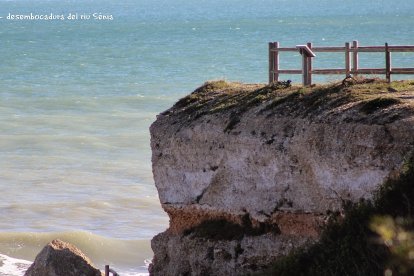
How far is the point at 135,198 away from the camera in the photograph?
38.9 meters

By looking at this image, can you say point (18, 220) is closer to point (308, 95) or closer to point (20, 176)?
point (20, 176)

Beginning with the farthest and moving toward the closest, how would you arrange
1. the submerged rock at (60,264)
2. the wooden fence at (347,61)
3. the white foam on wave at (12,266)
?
the white foam on wave at (12,266) → the submerged rock at (60,264) → the wooden fence at (347,61)

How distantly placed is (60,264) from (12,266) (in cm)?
779

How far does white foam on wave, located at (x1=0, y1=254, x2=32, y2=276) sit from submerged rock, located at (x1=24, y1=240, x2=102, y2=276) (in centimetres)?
610

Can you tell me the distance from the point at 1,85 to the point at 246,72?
16984mm

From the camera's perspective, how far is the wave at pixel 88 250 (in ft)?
102

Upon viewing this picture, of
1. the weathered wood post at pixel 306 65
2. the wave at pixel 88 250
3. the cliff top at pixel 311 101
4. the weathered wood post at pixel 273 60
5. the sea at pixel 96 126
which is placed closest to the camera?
the cliff top at pixel 311 101

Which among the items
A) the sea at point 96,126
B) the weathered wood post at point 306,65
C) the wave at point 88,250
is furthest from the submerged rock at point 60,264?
the sea at point 96,126

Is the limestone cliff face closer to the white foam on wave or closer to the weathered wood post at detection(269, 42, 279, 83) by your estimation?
the weathered wood post at detection(269, 42, 279, 83)

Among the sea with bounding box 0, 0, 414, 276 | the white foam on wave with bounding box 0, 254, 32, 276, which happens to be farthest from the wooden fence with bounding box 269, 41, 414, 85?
the white foam on wave with bounding box 0, 254, 32, 276

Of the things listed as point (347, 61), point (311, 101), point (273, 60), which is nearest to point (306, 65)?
point (347, 61)

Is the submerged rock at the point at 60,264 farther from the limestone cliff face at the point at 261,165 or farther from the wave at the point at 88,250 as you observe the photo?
the wave at the point at 88,250

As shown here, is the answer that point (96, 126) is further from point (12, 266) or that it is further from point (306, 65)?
point (306, 65)

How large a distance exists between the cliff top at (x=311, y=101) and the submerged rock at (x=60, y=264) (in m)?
3.47
